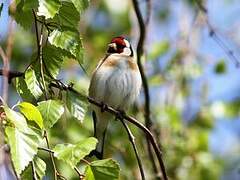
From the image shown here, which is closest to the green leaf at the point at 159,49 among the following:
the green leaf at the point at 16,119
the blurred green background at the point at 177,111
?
the blurred green background at the point at 177,111

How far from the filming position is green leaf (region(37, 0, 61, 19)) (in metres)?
1.90

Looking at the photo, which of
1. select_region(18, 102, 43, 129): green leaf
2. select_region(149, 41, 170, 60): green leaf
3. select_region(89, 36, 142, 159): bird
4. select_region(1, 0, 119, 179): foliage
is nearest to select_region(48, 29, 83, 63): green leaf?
select_region(1, 0, 119, 179): foliage

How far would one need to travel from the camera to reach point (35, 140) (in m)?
1.82

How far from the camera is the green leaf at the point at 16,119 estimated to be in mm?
1776

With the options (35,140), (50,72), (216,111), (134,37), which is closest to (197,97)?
(216,111)

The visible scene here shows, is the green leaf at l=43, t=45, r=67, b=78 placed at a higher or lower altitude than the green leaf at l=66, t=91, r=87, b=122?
higher

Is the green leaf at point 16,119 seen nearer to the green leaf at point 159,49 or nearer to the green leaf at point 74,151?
the green leaf at point 74,151

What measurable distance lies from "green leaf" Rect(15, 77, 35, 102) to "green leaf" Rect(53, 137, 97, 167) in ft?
0.78

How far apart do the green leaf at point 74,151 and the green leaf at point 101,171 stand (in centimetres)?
6

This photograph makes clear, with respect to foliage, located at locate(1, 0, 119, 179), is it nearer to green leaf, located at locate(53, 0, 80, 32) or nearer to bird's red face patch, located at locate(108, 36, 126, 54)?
green leaf, located at locate(53, 0, 80, 32)

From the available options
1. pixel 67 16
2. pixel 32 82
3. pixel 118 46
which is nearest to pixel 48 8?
pixel 67 16

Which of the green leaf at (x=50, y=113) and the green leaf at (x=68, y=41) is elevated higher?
the green leaf at (x=68, y=41)

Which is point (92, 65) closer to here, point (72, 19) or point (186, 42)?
point (186, 42)

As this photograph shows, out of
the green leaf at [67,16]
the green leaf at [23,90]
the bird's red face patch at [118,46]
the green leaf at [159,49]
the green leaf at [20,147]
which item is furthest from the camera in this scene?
the green leaf at [159,49]
